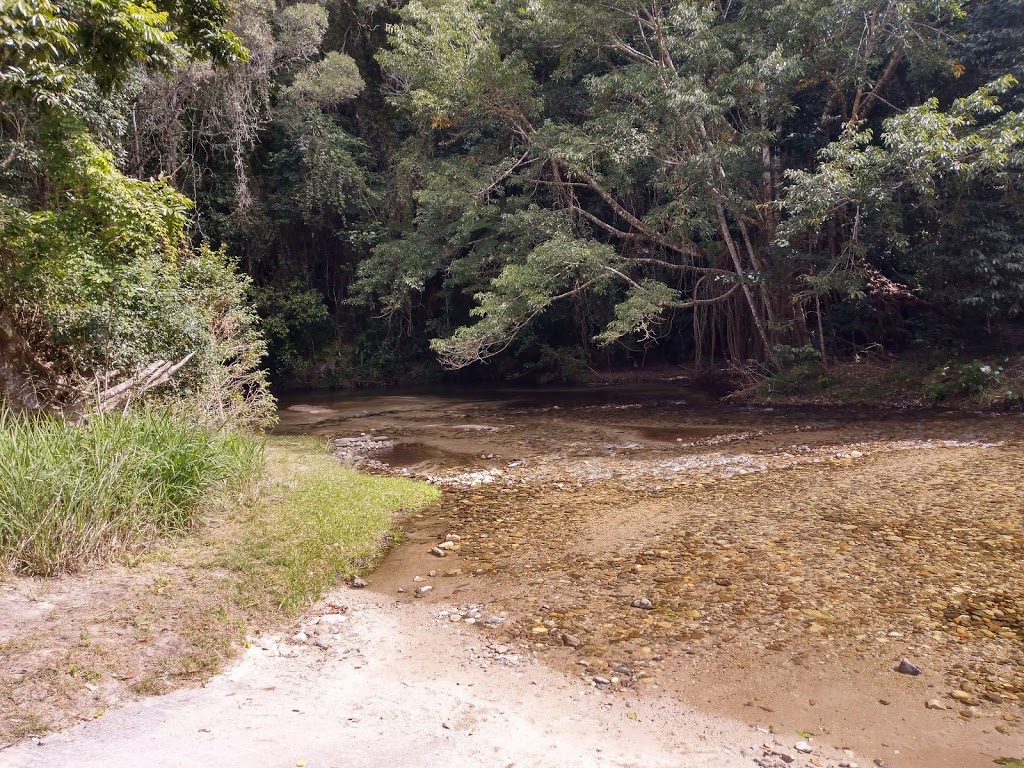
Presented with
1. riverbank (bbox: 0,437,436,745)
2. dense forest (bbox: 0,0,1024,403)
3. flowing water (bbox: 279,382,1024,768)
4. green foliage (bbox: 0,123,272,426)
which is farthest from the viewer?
dense forest (bbox: 0,0,1024,403)

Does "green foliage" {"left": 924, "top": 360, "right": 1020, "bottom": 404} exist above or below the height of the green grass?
above

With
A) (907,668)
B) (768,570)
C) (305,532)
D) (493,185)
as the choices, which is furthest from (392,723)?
(493,185)

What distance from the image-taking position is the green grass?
4641mm

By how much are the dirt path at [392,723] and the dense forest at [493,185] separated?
426 centimetres

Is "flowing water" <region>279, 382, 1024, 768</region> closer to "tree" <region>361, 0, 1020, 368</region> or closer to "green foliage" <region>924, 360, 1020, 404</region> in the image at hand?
"green foliage" <region>924, 360, 1020, 404</region>

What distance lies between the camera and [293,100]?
17.9 m

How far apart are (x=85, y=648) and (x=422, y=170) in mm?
15104

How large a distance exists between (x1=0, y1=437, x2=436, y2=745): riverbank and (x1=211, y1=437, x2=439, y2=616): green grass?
0.01 meters

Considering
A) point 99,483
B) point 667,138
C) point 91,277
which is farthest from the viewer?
point 667,138

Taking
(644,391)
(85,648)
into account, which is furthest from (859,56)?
(85,648)

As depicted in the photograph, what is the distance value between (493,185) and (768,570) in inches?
472

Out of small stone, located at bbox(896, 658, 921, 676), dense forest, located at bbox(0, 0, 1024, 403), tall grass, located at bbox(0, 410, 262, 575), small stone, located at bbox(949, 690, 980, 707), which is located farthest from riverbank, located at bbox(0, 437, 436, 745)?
small stone, located at bbox(949, 690, 980, 707)

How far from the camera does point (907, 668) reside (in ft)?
11.8

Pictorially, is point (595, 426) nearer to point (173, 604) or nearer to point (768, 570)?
point (768, 570)
